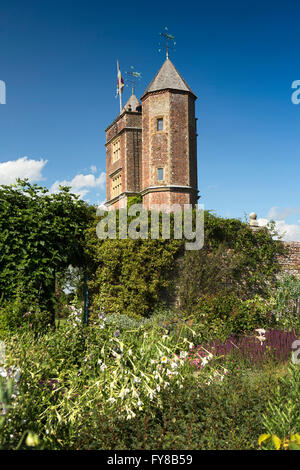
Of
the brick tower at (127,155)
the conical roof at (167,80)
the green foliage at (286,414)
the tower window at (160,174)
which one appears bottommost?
the green foliage at (286,414)

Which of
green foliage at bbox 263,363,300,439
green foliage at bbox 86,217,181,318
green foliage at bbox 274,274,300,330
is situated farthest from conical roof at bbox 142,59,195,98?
green foliage at bbox 263,363,300,439

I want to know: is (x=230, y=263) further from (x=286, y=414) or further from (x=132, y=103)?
(x=132, y=103)

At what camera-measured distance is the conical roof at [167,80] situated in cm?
2325

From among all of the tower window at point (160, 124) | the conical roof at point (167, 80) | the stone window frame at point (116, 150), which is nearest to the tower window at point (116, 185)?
the stone window frame at point (116, 150)

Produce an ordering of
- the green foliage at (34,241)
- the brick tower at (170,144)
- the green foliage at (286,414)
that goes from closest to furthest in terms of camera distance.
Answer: the green foliage at (286,414), the green foliage at (34,241), the brick tower at (170,144)

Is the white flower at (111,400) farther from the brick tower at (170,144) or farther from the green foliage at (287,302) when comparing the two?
the brick tower at (170,144)

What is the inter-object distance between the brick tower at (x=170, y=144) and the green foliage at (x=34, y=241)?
1367 centimetres

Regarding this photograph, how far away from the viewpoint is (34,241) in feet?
28.0

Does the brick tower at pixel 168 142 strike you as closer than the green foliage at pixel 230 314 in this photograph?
No

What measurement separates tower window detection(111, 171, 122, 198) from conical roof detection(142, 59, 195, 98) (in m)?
6.21

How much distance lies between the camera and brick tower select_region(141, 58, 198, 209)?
2256 cm

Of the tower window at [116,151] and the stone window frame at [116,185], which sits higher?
the tower window at [116,151]

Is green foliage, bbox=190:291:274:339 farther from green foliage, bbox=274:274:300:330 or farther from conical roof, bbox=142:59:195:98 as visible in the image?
conical roof, bbox=142:59:195:98
